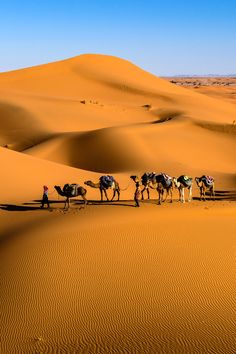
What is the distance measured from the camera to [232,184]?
24719 millimetres

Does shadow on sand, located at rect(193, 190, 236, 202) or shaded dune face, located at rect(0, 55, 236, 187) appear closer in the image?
shadow on sand, located at rect(193, 190, 236, 202)

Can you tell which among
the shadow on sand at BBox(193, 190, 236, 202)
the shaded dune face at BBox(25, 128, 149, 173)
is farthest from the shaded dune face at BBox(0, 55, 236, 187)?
the shadow on sand at BBox(193, 190, 236, 202)

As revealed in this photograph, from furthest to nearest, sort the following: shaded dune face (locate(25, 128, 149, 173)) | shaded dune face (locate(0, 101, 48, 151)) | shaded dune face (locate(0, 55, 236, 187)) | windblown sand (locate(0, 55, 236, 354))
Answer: shaded dune face (locate(0, 101, 48, 151))
shaded dune face (locate(0, 55, 236, 187))
shaded dune face (locate(25, 128, 149, 173))
windblown sand (locate(0, 55, 236, 354))

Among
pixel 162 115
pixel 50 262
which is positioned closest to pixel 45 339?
pixel 50 262

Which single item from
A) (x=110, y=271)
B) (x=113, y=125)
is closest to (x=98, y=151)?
(x=113, y=125)

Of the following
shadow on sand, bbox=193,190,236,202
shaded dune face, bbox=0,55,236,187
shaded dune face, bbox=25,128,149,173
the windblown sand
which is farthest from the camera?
shaded dune face, bbox=0,55,236,187

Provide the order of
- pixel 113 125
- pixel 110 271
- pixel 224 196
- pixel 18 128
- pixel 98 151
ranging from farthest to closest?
1. pixel 113 125
2. pixel 18 128
3. pixel 98 151
4. pixel 224 196
5. pixel 110 271

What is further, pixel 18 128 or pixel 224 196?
pixel 18 128

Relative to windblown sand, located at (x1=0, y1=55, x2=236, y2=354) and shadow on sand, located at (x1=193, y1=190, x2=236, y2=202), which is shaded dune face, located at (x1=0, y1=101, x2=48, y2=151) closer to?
windblown sand, located at (x1=0, y1=55, x2=236, y2=354)

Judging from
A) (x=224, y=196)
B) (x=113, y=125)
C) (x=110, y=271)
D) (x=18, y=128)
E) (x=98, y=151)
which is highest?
(x=113, y=125)

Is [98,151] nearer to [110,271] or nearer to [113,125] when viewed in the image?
[113,125]

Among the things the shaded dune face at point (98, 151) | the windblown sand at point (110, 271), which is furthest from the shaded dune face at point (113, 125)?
the windblown sand at point (110, 271)

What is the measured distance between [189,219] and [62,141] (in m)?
22.2

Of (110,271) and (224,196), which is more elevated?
(224,196)
